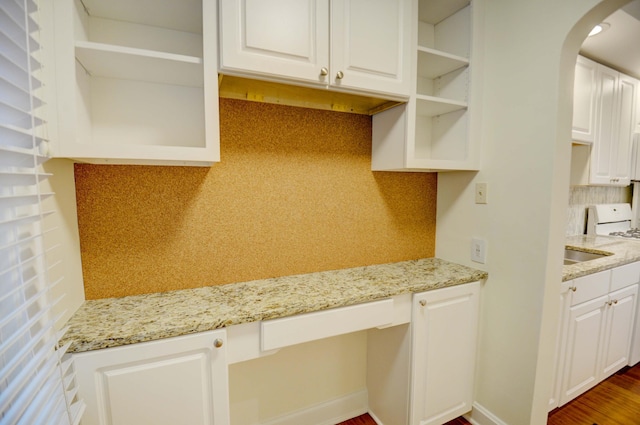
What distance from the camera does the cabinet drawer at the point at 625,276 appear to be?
1.91 m

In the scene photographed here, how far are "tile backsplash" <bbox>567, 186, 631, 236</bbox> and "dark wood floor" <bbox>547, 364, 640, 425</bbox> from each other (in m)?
1.20

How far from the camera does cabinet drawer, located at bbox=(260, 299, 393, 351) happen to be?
116 cm

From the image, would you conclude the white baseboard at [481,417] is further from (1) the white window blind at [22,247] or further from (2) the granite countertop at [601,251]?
(1) the white window blind at [22,247]

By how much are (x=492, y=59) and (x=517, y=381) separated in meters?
1.68

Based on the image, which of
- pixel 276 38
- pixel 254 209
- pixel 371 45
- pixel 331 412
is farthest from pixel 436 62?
pixel 331 412

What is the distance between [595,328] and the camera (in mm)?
1883

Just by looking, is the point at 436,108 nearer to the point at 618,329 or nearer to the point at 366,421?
the point at 366,421

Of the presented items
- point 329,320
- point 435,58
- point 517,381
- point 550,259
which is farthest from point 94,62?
Result: point 517,381

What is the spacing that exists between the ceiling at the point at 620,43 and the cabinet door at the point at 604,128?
8 centimetres

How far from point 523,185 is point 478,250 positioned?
16.9 inches

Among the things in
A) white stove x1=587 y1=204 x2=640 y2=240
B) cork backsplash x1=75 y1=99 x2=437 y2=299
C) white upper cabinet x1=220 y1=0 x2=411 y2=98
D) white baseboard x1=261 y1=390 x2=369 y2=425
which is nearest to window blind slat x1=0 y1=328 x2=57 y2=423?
cork backsplash x1=75 y1=99 x2=437 y2=299

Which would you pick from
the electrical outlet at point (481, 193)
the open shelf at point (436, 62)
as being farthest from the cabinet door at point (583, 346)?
the open shelf at point (436, 62)

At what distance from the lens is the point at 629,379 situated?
6.98ft

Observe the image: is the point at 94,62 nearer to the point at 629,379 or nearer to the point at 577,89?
the point at 577,89
